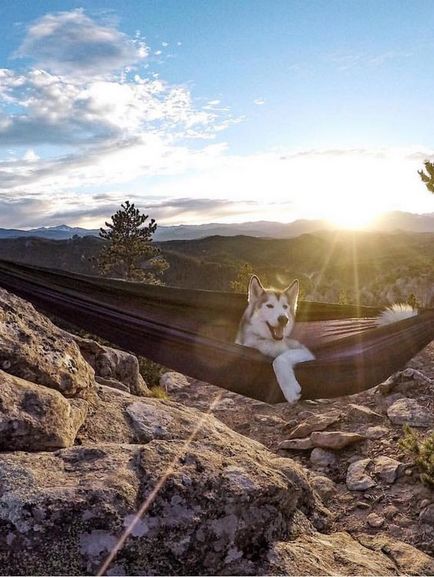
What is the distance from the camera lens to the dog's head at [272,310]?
12.9ft

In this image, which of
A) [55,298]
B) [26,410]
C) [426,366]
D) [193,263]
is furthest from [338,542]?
[193,263]

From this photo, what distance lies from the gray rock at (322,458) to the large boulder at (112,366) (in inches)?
72.7

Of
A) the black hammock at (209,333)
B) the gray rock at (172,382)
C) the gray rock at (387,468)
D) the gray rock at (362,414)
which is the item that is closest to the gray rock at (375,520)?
the gray rock at (387,468)

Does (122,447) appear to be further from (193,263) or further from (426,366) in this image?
(193,263)

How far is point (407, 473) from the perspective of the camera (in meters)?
4.29

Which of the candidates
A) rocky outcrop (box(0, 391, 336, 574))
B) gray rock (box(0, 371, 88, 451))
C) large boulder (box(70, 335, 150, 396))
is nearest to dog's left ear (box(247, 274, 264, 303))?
large boulder (box(70, 335, 150, 396))

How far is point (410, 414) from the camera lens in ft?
18.1

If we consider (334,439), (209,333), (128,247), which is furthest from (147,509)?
(128,247)

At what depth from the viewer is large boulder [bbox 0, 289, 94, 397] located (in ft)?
8.36

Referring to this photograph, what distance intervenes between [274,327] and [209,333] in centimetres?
54

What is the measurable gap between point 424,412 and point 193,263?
1249 inches

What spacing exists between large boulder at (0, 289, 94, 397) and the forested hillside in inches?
276

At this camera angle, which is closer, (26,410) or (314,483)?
(26,410)

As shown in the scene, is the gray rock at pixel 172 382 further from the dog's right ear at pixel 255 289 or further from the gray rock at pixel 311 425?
the dog's right ear at pixel 255 289
